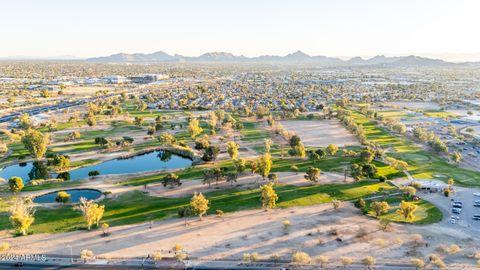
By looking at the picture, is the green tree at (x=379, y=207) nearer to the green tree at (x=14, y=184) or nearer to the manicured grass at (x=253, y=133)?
the manicured grass at (x=253, y=133)

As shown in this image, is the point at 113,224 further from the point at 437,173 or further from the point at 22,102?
the point at 22,102

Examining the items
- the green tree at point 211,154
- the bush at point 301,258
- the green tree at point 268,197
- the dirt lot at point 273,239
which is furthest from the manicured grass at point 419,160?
the bush at point 301,258

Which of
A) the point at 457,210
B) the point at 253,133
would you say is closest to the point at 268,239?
the point at 457,210

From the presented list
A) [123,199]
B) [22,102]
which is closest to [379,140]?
[123,199]

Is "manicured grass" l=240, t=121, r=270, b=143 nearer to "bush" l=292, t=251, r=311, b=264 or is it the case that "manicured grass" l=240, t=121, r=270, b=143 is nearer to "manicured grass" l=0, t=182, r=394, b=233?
"manicured grass" l=0, t=182, r=394, b=233

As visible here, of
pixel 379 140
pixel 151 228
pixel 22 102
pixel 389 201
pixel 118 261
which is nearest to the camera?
pixel 118 261

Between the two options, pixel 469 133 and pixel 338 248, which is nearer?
pixel 338 248

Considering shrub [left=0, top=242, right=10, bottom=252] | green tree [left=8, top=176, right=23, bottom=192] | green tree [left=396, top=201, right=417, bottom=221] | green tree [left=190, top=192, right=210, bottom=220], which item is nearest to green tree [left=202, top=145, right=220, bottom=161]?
green tree [left=190, top=192, right=210, bottom=220]
